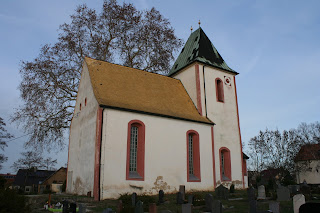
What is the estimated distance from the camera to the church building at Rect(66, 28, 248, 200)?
13.5 metres

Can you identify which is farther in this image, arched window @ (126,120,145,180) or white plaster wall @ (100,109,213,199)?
arched window @ (126,120,145,180)

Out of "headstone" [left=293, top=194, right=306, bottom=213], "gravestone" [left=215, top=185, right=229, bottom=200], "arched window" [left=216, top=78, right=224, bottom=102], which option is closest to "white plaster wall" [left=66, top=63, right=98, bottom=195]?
"gravestone" [left=215, top=185, right=229, bottom=200]

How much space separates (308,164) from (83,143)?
32.9 m

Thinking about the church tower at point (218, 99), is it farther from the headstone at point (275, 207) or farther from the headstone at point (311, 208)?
the headstone at point (311, 208)

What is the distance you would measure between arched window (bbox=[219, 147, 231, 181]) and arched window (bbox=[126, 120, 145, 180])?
21.0ft

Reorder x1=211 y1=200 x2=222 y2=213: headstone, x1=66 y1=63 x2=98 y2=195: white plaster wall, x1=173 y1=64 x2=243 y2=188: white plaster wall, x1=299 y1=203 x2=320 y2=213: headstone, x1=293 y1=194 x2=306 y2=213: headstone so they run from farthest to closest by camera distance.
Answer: x1=173 y1=64 x2=243 y2=188: white plaster wall → x1=66 y1=63 x2=98 y2=195: white plaster wall → x1=211 y1=200 x2=222 y2=213: headstone → x1=293 y1=194 x2=306 y2=213: headstone → x1=299 y1=203 x2=320 y2=213: headstone

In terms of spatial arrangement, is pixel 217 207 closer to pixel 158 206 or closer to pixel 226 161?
pixel 158 206

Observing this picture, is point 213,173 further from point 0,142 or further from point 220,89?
point 0,142

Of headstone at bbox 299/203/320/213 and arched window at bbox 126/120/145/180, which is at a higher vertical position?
arched window at bbox 126/120/145/180

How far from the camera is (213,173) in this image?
17016 millimetres

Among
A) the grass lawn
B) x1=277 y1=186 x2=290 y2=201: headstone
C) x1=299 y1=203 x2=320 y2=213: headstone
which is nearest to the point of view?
x1=299 y1=203 x2=320 y2=213: headstone

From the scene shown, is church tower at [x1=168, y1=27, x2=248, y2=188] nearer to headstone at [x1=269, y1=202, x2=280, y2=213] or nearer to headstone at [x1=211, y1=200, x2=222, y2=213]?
headstone at [x1=269, y1=202, x2=280, y2=213]

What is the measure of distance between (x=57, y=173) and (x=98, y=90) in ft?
101

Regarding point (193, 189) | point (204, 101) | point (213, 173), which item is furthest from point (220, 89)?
point (193, 189)
